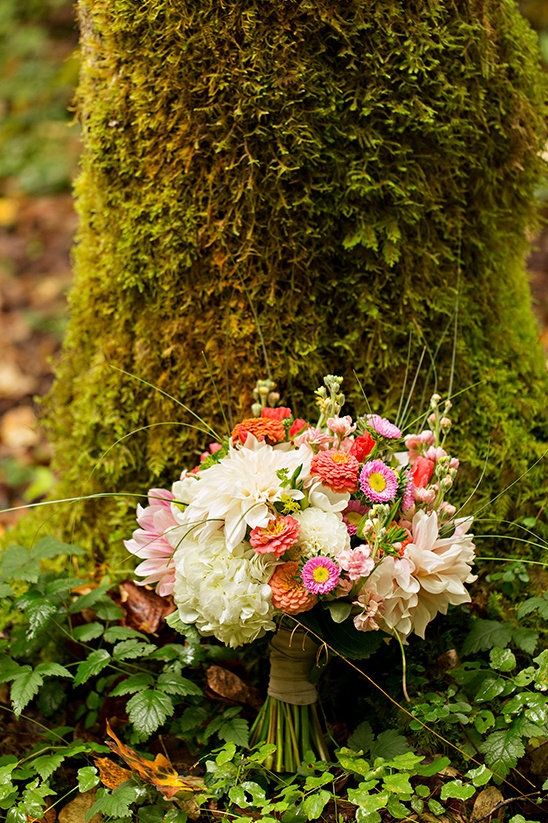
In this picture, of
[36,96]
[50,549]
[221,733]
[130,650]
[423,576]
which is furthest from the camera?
[36,96]

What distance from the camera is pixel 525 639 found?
144 cm

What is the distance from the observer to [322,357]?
1.85m

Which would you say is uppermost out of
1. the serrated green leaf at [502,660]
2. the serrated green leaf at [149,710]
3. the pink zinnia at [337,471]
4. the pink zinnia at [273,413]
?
the pink zinnia at [337,471]

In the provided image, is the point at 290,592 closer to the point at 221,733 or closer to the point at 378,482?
the point at 378,482

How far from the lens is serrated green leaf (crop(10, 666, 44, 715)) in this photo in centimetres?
134

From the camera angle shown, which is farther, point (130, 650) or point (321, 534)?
point (130, 650)

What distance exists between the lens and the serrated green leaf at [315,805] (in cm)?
117

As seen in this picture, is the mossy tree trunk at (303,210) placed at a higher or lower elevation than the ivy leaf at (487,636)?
higher

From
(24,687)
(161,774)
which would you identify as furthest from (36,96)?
(161,774)

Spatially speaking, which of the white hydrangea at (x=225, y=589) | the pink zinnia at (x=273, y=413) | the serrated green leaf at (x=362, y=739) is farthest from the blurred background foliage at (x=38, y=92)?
the serrated green leaf at (x=362, y=739)

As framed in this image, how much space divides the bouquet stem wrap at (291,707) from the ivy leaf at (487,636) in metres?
0.38

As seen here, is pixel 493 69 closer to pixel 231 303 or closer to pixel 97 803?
pixel 231 303

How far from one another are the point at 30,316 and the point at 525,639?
13.6ft

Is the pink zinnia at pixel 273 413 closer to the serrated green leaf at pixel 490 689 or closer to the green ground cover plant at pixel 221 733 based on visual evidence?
the green ground cover plant at pixel 221 733
